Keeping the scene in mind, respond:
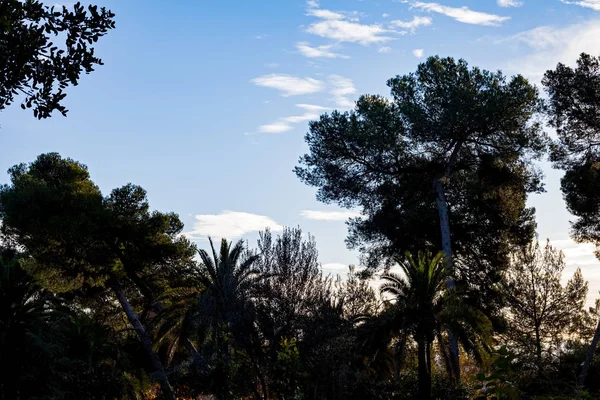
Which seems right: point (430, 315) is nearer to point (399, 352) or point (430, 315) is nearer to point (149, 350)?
point (399, 352)

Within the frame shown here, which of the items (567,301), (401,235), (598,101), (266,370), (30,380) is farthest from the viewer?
(401,235)

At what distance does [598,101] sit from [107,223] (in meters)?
23.0

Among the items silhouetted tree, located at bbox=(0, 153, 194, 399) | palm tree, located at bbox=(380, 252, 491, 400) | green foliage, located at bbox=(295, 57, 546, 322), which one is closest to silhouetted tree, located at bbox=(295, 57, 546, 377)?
green foliage, located at bbox=(295, 57, 546, 322)

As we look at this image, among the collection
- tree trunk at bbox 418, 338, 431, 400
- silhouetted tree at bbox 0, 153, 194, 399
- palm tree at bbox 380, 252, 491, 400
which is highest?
silhouetted tree at bbox 0, 153, 194, 399

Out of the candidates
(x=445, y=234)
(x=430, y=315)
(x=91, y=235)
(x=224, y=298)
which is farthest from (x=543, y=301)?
(x=91, y=235)

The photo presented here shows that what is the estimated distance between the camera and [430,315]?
989 inches

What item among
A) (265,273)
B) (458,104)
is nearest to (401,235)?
(458,104)

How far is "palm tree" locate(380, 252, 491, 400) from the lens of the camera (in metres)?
24.9

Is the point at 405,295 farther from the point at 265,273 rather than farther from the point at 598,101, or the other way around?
the point at 598,101

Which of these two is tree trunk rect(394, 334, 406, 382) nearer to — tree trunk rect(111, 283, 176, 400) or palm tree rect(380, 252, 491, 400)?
palm tree rect(380, 252, 491, 400)

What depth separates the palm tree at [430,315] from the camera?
24938 mm

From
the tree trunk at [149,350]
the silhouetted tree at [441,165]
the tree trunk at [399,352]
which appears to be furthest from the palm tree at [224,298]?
the silhouetted tree at [441,165]

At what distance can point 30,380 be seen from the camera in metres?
24.4

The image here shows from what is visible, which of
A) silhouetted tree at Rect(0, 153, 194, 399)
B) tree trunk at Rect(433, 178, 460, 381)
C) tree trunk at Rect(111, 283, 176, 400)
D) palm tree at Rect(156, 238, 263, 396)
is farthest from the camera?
silhouetted tree at Rect(0, 153, 194, 399)
